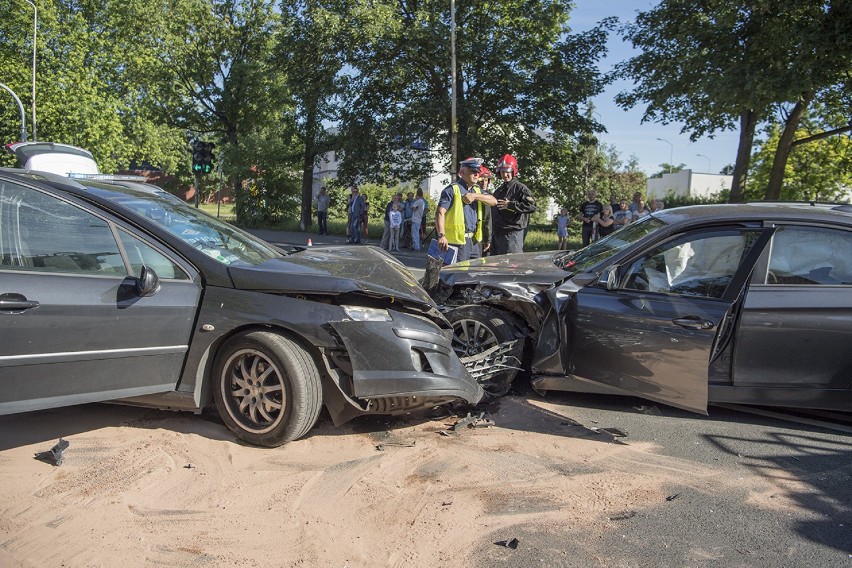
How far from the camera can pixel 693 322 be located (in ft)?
14.5

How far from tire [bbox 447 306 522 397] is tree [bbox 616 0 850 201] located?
1261cm

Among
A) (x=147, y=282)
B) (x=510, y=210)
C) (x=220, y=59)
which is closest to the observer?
(x=147, y=282)

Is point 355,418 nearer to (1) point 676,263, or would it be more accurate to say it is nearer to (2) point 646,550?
(2) point 646,550

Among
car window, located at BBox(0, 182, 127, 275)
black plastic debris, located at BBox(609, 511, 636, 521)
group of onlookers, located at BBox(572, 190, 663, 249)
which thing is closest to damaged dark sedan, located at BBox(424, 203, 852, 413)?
black plastic debris, located at BBox(609, 511, 636, 521)

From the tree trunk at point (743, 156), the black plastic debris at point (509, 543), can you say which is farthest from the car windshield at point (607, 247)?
the tree trunk at point (743, 156)

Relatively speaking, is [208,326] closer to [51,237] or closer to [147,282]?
[147,282]

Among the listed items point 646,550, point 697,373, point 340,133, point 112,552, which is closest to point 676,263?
point 697,373

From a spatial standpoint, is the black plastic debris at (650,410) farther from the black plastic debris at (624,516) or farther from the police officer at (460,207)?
the police officer at (460,207)

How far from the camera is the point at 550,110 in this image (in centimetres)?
2233

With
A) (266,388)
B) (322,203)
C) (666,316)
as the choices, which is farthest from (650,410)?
(322,203)

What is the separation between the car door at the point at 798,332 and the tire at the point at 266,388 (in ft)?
9.03

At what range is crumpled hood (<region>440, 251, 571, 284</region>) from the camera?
207 inches

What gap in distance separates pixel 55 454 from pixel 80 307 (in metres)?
0.86

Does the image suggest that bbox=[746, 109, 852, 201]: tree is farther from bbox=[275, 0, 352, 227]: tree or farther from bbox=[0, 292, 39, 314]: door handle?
bbox=[0, 292, 39, 314]: door handle
